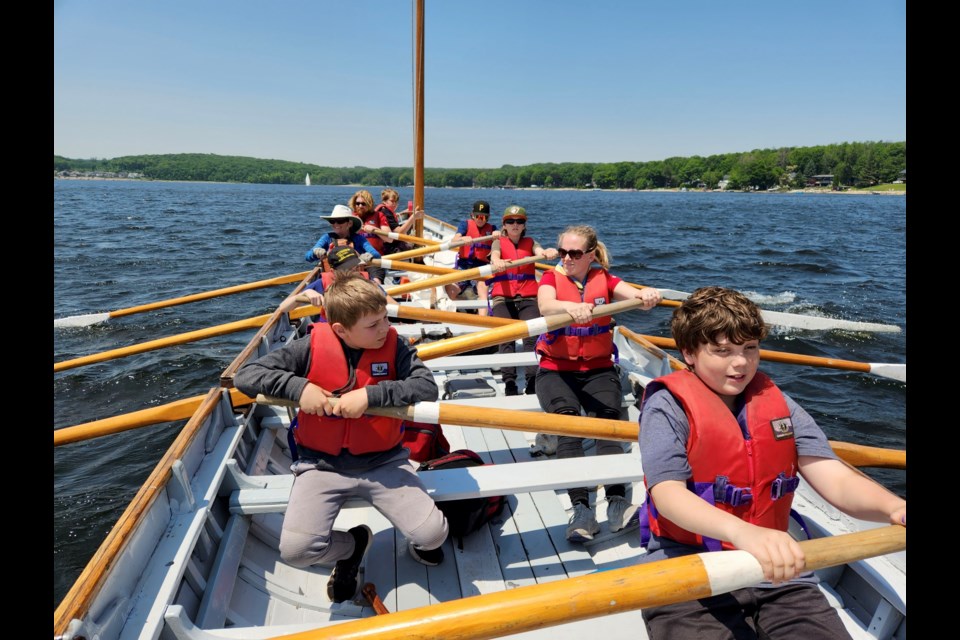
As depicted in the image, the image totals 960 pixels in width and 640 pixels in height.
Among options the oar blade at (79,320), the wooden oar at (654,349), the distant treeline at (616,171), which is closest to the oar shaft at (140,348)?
the oar blade at (79,320)

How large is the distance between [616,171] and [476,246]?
138 m

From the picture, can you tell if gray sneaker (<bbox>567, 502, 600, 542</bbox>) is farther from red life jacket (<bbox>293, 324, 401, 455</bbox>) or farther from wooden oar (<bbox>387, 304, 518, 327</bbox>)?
wooden oar (<bbox>387, 304, 518, 327</bbox>)

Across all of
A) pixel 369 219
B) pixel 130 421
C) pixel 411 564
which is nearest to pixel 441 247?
pixel 369 219

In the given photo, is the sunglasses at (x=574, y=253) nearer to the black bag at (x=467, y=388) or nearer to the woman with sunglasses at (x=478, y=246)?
the black bag at (x=467, y=388)

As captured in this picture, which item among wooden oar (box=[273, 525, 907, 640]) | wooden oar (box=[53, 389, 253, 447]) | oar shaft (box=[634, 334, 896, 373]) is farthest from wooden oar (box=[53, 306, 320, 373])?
wooden oar (box=[273, 525, 907, 640])

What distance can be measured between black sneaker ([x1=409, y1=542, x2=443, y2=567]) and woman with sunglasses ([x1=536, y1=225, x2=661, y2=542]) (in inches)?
36.7

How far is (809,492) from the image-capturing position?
2.89m

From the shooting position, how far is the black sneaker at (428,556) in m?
2.80

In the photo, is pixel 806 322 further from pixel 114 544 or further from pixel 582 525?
pixel 114 544

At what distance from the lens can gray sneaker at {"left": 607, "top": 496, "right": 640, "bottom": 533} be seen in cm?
307

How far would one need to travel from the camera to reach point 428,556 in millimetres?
2807

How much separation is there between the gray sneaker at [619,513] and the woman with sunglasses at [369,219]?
5984 millimetres
